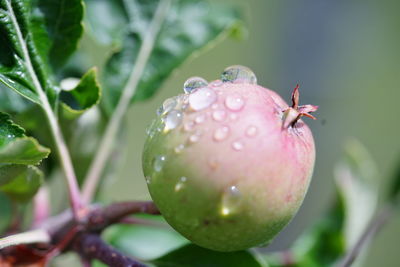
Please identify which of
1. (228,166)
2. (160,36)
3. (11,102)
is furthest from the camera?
(160,36)

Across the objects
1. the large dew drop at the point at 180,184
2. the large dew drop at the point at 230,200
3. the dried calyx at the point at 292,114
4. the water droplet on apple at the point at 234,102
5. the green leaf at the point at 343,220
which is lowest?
the green leaf at the point at 343,220

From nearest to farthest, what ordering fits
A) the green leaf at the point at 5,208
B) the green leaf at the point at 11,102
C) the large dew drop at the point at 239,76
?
the large dew drop at the point at 239,76 → the green leaf at the point at 11,102 → the green leaf at the point at 5,208

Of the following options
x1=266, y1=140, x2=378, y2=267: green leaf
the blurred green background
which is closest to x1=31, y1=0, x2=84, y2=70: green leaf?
x1=266, y1=140, x2=378, y2=267: green leaf

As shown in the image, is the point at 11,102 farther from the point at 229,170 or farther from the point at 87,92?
the point at 229,170

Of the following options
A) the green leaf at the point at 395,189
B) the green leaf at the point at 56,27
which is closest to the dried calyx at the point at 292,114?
the green leaf at the point at 56,27

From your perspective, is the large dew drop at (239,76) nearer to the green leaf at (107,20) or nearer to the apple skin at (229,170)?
the apple skin at (229,170)

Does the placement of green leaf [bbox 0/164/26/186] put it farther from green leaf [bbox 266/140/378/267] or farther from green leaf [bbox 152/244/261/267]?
green leaf [bbox 266/140/378/267]

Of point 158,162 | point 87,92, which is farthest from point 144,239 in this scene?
point 158,162
